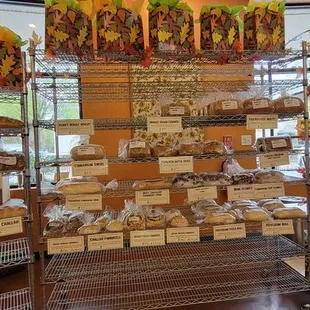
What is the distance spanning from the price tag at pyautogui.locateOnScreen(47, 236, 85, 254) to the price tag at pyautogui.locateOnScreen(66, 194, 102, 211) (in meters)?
0.18

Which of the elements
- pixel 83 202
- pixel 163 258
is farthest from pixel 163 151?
pixel 163 258

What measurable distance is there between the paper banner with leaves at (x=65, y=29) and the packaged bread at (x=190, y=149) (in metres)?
0.83

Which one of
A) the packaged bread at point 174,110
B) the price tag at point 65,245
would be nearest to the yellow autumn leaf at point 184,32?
the packaged bread at point 174,110

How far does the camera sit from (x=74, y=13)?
1.67 metres

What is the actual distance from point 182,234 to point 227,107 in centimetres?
85

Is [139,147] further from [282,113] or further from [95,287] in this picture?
[95,287]

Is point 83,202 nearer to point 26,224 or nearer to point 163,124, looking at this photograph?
point 26,224

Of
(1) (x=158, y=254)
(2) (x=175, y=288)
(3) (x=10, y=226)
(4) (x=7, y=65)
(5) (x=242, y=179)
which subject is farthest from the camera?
(1) (x=158, y=254)

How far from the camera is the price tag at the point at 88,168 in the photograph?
171 cm

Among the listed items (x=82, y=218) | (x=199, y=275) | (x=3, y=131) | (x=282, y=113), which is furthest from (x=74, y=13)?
(x=199, y=275)

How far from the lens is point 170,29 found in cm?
176

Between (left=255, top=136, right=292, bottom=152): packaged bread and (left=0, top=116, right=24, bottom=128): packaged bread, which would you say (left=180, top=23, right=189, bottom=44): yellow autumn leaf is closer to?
(left=255, top=136, right=292, bottom=152): packaged bread

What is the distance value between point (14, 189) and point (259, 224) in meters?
2.52

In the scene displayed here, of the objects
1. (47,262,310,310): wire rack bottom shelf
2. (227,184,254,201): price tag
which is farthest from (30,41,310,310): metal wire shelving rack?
(227,184,254,201): price tag
